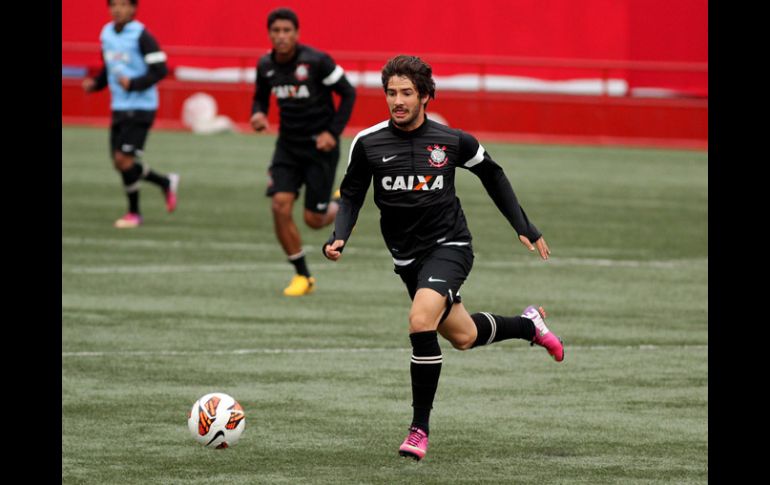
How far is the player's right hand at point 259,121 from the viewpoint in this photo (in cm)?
1470

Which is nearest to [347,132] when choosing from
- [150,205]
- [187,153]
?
[187,153]

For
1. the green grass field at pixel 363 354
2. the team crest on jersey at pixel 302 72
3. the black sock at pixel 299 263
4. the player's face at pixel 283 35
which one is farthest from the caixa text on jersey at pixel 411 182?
the team crest on jersey at pixel 302 72

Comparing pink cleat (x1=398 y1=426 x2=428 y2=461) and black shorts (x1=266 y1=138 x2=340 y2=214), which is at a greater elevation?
black shorts (x1=266 y1=138 x2=340 y2=214)

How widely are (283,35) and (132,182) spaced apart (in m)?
5.09

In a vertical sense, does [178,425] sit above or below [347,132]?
above

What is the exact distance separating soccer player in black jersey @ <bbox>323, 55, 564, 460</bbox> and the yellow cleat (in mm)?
5332

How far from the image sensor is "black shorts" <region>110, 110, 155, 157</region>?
19125mm

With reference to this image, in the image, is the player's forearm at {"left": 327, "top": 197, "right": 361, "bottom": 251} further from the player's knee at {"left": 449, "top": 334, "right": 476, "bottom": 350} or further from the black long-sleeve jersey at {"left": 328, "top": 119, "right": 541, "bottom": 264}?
the player's knee at {"left": 449, "top": 334, "right": 476, "bottom": 350}

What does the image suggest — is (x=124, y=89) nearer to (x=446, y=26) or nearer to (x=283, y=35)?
(x=283, y=35)

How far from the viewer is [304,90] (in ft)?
49.3

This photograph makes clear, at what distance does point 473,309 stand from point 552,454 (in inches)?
208

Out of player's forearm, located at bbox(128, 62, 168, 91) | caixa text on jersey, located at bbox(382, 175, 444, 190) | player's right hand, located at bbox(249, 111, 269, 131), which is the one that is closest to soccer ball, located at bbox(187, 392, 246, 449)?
caixa text on jersey, located at bbox(382, 175, 444, 190)
